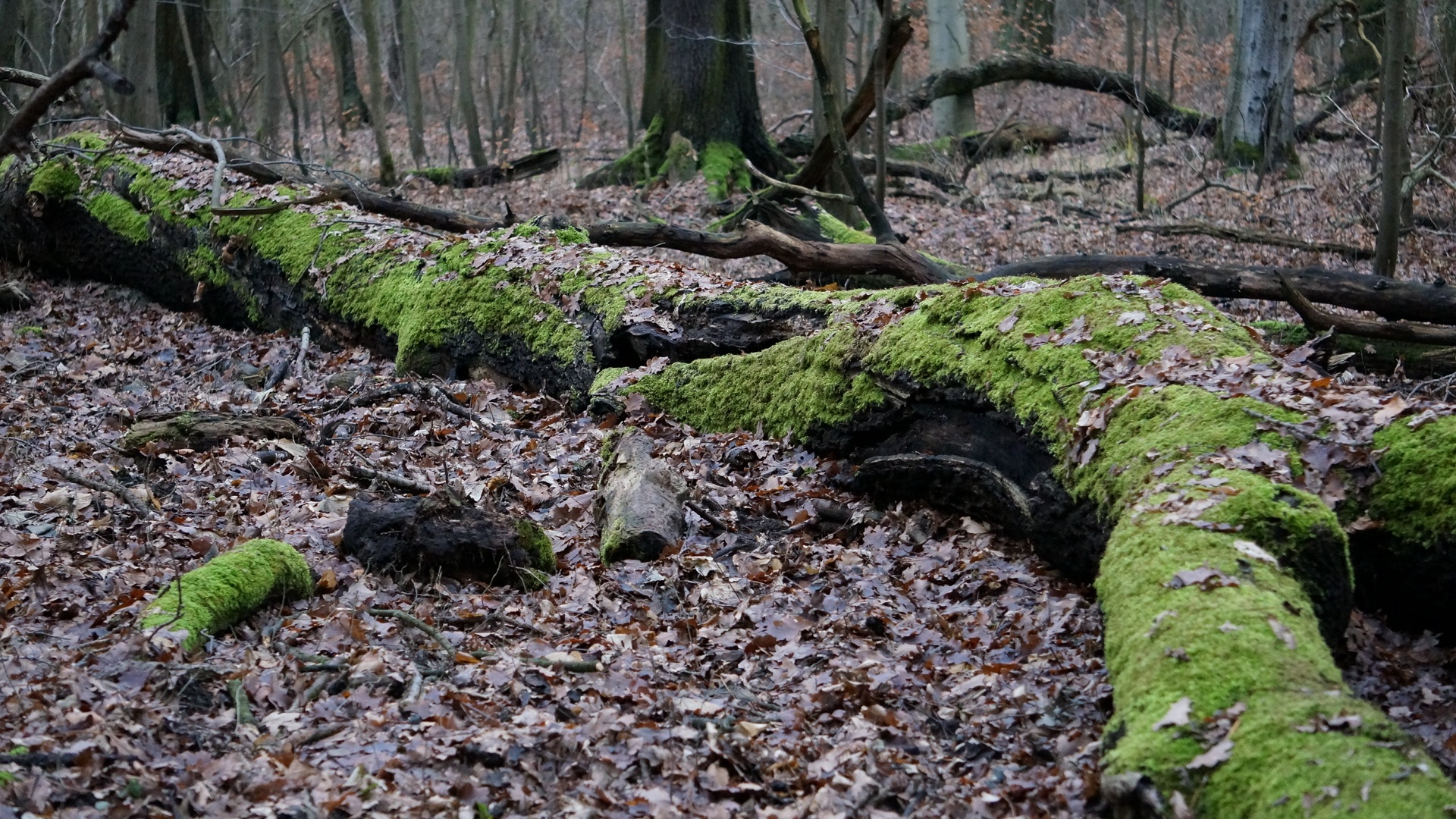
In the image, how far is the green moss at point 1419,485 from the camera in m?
4.01

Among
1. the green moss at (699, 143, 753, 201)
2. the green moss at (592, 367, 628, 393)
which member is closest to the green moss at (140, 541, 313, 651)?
the green moss at (592, 367, 628, 393)

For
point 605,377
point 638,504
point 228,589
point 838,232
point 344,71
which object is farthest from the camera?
point 344,71

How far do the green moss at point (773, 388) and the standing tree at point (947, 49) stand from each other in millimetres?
15115

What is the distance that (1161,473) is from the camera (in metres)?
4.31

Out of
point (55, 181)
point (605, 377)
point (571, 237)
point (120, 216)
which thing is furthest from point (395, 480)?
point (55, 181)

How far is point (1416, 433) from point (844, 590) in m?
2.50

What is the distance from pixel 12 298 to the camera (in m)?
10.9

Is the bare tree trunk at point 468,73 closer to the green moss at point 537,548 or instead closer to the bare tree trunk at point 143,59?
the bare tree trunk at point 143,59

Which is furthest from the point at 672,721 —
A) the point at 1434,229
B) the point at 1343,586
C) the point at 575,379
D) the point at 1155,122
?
the point at 1155,122

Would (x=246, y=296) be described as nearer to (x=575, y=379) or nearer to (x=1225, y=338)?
(x=575, y=379)

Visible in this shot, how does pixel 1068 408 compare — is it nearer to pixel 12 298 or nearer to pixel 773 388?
pixel 773 388

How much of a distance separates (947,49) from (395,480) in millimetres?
18672

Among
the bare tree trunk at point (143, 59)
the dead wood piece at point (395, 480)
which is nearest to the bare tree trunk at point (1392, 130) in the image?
the dead wood piece at point (395, 480)

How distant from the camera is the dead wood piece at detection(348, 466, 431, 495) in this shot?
5.98m
